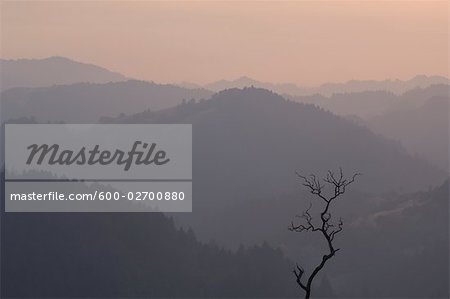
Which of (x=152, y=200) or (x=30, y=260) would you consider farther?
(x=152, y=200)

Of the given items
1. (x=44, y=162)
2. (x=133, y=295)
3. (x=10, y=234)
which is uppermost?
(x=44, y=162)

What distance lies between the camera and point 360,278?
176 m

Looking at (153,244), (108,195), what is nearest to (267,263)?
(153,244)

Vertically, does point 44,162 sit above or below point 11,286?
above

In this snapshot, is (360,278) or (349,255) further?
(349,255)

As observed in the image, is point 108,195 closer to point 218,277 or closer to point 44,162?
point 44,162

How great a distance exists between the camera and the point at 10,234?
132000mm

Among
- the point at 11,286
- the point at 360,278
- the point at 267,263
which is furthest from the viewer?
the point at 360,278

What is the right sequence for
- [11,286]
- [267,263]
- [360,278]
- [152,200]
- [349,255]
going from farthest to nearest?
Result: [349,255]
[360,278]
[152,200]
[267,263]
[11,286]

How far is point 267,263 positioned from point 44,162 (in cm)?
3805

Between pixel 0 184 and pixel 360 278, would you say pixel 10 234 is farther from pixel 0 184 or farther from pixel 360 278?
pixel 360 278

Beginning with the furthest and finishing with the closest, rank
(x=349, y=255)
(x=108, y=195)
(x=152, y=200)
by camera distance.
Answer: (x=349, y=255) < (x=152, y=200) < (x=108, y=195)

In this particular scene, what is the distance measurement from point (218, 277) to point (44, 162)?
3367 centimetres

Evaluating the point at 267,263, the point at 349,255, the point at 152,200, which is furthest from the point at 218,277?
the point at 349,255
